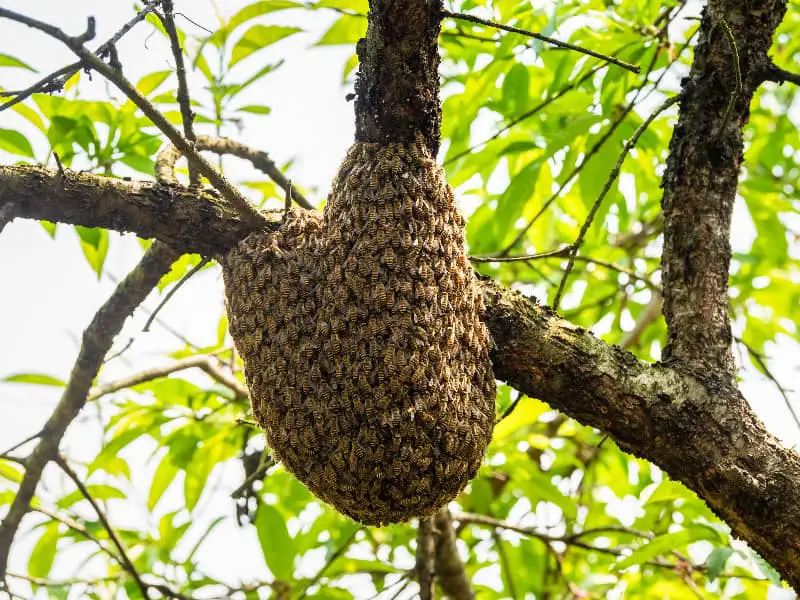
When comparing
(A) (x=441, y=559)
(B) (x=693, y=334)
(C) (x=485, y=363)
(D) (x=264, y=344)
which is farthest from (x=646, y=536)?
(D) (x=264, y=344)

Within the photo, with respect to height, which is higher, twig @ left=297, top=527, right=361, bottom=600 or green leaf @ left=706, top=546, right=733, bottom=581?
twig @ left=297, top=527, right=361, bottom=600

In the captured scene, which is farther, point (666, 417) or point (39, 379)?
point (39, 379)

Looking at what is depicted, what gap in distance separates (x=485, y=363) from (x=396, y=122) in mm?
394

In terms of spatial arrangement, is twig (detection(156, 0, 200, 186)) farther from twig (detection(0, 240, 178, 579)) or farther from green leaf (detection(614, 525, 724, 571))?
green leaf (detection(614, 525, 724, 571))

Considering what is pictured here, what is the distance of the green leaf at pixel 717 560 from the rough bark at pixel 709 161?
0.56m

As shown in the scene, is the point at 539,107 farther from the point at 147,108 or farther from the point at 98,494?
the point at 98,494

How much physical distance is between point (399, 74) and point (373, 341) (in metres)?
0.39

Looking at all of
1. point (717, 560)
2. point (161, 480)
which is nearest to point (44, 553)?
point (161, 480)

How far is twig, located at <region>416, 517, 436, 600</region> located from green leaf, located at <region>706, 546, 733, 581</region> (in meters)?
0.66

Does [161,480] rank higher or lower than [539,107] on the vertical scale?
lower

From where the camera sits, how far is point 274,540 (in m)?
2.07

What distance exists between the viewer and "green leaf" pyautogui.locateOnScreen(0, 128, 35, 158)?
165 centimetres

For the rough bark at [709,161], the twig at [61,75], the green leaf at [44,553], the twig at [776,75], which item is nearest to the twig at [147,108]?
the twig at [61,75]

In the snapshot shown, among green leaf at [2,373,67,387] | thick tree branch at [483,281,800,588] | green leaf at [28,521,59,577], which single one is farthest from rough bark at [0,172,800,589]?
green leaf at [28,521,59,577]
